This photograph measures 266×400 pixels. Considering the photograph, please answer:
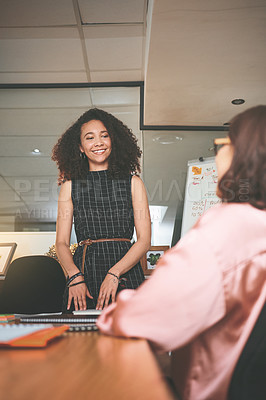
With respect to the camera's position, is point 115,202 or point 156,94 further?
point 156,94

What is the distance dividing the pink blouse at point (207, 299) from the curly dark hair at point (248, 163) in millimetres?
35

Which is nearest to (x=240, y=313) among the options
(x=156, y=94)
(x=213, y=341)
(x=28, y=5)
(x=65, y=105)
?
(x=213, y=341)

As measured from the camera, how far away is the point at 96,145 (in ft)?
5.25

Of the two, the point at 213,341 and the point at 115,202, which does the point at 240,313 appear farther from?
the point at 115,202

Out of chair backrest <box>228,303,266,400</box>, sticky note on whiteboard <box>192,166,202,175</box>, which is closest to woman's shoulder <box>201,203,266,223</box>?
chair backrest <box>228,303,266,400</box>

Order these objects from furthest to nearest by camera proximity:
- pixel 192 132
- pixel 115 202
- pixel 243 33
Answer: pixel 192 132 < pixel 243 33 < pixel 115 202

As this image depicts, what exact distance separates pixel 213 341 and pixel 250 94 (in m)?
3.38

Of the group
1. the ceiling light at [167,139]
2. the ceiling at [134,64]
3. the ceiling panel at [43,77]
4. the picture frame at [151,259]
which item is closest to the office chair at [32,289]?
the ceiling at [134,64]

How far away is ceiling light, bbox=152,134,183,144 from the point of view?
456 centimetres

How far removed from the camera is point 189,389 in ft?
1.89

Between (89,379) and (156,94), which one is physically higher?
(156,94)

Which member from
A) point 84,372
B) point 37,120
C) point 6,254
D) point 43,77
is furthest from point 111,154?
point 37,120

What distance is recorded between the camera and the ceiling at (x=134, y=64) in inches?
100

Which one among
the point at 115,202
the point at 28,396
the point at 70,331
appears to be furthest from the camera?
the point at 115,202
